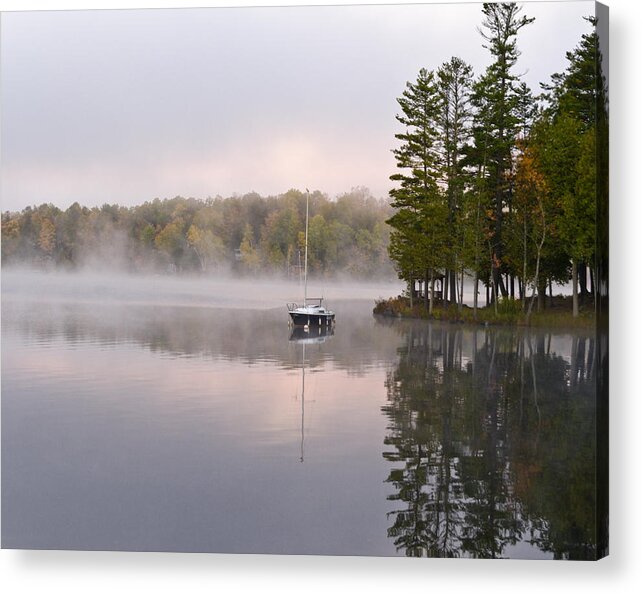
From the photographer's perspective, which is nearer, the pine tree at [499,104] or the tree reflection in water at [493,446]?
the tree reflection in water at [493,446]

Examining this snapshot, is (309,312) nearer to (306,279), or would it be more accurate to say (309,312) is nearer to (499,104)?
(306,279)

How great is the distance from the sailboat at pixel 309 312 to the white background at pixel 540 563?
2894 mm

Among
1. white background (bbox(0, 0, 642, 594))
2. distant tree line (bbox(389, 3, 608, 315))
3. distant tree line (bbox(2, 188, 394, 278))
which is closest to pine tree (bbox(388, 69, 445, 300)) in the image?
distant tree line (bbox(389, 3, 608, 315))

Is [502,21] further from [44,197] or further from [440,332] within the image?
[44,197]

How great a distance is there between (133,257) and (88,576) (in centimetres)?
338

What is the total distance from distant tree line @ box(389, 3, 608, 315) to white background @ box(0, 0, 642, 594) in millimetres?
216

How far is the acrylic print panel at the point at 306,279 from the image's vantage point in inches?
283

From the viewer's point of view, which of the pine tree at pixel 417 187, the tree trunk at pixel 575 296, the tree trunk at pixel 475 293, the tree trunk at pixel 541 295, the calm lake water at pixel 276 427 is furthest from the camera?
the tree trunk at pixel 475 293

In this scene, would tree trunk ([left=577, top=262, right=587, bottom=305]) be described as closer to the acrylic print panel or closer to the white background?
the acrylic print panel

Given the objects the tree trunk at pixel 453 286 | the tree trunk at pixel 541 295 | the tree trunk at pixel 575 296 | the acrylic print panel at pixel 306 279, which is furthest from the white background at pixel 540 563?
the tree trunk at pixel 453 286

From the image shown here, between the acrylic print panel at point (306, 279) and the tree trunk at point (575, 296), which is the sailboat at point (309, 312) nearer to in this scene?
the acrylic print panel at point (306, 279)

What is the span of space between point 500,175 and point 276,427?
3541mm

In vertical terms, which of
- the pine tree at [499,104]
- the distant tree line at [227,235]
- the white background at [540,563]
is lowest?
the white background at [540,563]

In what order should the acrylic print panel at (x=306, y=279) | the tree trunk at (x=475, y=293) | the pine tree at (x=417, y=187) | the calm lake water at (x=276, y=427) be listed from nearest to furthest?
the calm lake water at (x=276, y=427) < the acrylic print panel at (x=306, y=279) < the pine tree at (x=417, y=187) < the tree trunk at (x=475, y=293)
